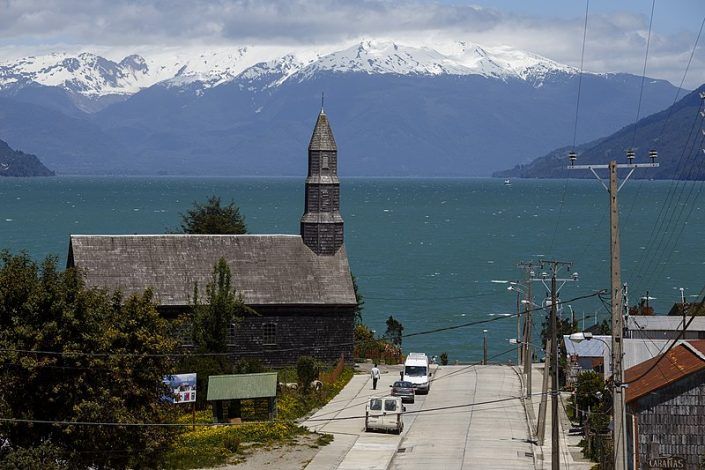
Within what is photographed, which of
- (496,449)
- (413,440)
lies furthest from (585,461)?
(413,440)

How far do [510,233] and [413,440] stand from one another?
152 m

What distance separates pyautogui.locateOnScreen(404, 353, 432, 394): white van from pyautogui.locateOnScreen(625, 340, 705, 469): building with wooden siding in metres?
20.1

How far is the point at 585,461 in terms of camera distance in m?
41.2

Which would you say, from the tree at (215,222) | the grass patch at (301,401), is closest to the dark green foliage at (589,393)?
the grass patch at (301,401)

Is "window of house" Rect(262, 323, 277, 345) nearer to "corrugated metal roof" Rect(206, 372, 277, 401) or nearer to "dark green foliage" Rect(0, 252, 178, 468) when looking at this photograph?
"corrugated metal roof" Rect(206, 372, 277, 401)

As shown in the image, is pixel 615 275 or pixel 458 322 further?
pixel 458 322

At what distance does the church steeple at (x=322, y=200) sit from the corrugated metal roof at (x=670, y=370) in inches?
916

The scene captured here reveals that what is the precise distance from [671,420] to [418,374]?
21.6 metres

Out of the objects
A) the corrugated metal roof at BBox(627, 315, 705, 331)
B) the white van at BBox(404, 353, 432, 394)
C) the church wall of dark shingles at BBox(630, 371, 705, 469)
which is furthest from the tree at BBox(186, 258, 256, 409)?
the church wall of dark shingles at BBox(630, 371, 705, 469)

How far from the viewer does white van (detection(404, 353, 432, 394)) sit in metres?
56.2

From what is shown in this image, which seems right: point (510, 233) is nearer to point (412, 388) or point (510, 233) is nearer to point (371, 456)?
point (412, 388)

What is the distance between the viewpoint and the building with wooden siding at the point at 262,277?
58.3 m

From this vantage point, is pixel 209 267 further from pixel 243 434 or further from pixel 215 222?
pixel 215 222

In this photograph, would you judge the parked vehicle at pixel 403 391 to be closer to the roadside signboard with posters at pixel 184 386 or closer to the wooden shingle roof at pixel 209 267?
the wooden shingle roof at pixel 209 267
